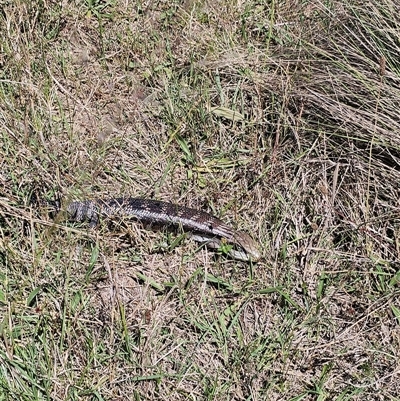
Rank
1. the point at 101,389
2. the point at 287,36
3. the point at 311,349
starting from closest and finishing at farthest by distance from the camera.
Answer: the point at 101,389 < the point at 311,349 < the point at 287,36

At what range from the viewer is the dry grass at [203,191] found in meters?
3.91

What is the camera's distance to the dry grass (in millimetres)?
3908

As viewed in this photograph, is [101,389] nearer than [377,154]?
Yes

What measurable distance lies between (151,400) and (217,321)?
2.13 feet

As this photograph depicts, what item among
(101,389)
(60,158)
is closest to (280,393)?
(101,389)

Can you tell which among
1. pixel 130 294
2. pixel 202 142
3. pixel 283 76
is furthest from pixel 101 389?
pixel 283 76

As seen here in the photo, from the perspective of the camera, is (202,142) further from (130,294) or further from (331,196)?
(130,294)

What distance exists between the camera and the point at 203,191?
4922mm

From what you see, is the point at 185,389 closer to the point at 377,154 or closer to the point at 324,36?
the point at 377,154

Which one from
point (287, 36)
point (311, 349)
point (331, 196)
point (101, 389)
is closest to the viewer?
point (101, 389)

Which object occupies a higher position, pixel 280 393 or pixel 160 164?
pixel 160 164

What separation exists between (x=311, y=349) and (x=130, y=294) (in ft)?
3.81

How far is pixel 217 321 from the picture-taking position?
4.14 meters

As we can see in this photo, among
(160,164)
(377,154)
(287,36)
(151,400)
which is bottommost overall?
(151,400)
